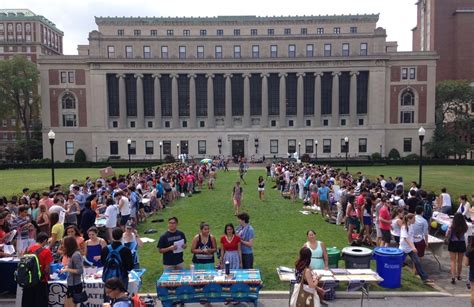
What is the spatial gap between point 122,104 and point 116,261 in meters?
69.8

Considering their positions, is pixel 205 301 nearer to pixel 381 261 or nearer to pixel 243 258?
pixel 243 258

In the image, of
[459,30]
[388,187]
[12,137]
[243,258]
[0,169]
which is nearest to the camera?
[243,258]

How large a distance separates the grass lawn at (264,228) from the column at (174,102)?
152 feet

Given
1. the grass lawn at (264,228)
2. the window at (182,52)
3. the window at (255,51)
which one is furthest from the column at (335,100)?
the grass lawn at (264,228)

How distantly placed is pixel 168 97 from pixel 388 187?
58721 mm

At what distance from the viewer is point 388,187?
2348 cm

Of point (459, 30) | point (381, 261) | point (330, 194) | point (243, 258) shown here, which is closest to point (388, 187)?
point (330, 194)

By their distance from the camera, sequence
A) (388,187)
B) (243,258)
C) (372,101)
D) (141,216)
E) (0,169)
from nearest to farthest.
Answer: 1. (243,258)
2. (141,216)
3. (388,187)
4. (0,169)
5. (372,101)

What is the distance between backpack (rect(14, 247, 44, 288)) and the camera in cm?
784

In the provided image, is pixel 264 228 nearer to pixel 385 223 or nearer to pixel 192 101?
pixel 385 223

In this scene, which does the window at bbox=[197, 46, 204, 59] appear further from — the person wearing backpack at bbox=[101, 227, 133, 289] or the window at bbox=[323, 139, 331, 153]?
the person wearing backpack at bbox=[101, 227, 133, 289]

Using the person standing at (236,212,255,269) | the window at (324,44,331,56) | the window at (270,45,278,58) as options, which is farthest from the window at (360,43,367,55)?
the person standing at (236,212,255,269)

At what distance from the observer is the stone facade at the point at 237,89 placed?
240 feet

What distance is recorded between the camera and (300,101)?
74.9 meters
